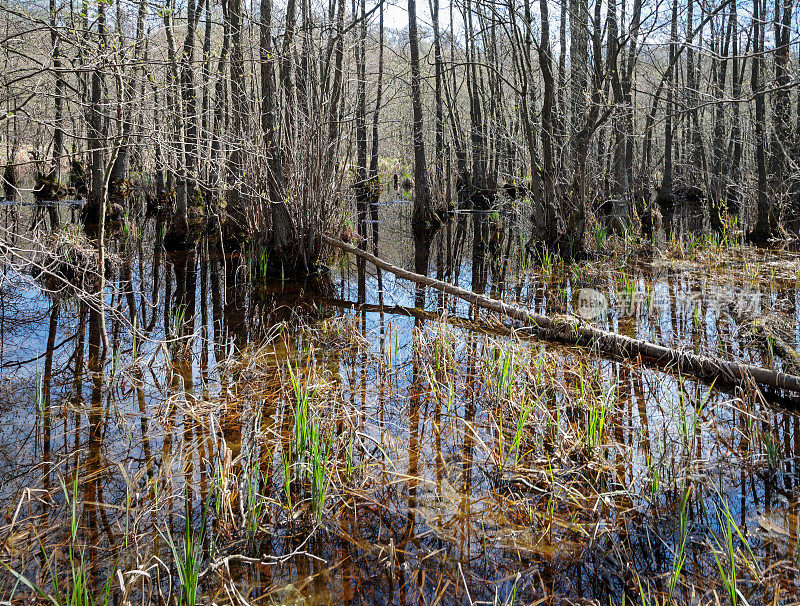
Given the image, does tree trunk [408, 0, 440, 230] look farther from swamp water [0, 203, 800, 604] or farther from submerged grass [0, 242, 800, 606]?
submerged grass [0, 242, 800, 606]

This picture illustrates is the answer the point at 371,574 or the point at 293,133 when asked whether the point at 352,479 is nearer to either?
the point at 371,574

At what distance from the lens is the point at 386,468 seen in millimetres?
2844

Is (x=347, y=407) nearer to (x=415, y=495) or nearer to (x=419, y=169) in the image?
(x=415, y=495)

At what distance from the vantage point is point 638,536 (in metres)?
2.31

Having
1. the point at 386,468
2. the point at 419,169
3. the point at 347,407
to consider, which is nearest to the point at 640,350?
the point at 347,407

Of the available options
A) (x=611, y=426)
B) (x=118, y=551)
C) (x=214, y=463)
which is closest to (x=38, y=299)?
(x=214, y=463)

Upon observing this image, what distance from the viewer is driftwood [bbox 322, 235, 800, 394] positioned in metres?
3.51

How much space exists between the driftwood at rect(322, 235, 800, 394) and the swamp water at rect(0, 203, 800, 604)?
134 millimetres

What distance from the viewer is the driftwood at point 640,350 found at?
3.51m

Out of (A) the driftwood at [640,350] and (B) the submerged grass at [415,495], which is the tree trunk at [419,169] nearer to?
(A) the driftwood at [640,350]

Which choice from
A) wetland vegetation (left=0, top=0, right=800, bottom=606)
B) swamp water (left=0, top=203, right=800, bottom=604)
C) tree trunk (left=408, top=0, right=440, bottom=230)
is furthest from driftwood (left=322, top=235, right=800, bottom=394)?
tree trunk (left=408, top=0, right=440, bottom=230)

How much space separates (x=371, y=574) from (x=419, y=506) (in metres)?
0.46

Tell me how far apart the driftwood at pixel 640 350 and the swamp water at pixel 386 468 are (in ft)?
0.44

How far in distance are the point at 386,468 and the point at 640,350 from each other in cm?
227
